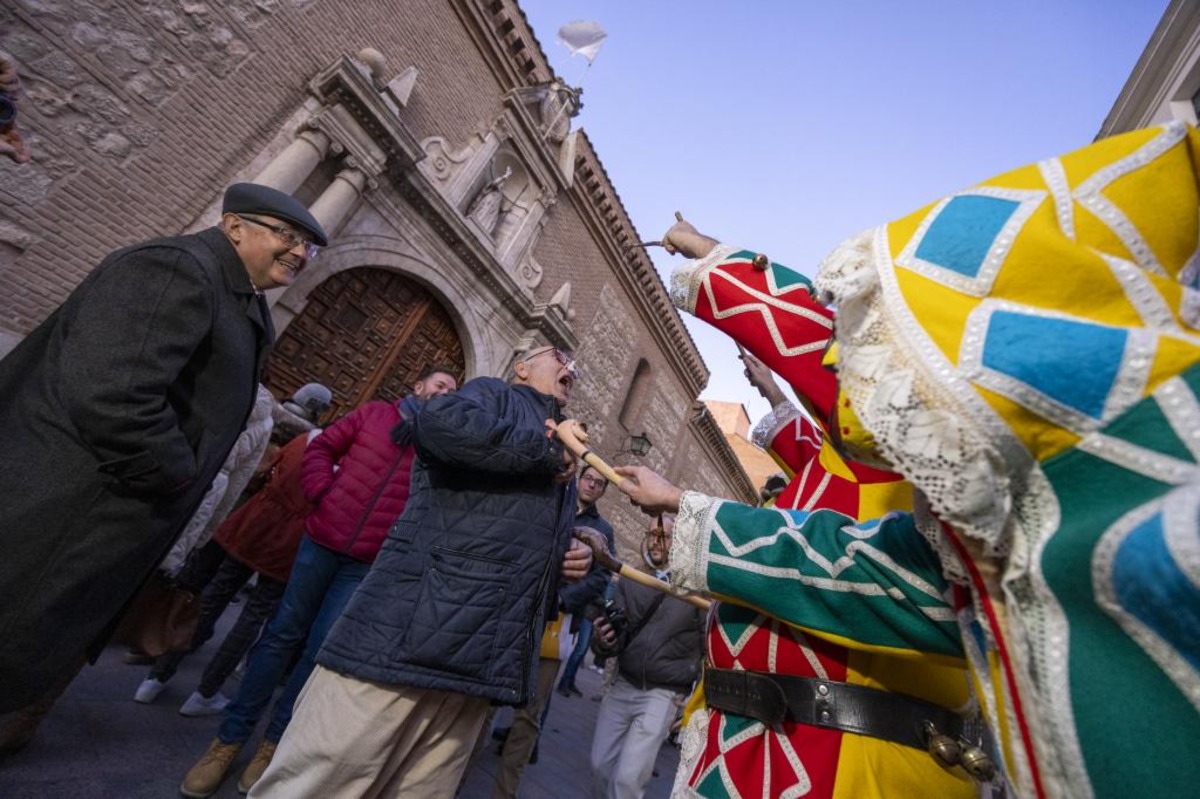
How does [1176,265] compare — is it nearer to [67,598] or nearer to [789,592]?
[789,592]

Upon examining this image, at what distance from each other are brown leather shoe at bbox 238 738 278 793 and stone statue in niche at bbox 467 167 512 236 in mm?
7255

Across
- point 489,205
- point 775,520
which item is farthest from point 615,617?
point 489,205

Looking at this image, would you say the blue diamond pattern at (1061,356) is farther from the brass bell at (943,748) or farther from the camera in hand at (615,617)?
the camera in hand at (615,617)

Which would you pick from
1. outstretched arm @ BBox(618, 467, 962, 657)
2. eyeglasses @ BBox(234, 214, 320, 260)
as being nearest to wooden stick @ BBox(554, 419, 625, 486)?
outstretched arm @ BBox(618, 467, 962, 657)

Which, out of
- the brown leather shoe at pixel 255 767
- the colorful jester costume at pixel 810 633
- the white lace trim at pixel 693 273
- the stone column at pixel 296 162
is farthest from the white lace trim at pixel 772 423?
the stone column at pixel 296 162

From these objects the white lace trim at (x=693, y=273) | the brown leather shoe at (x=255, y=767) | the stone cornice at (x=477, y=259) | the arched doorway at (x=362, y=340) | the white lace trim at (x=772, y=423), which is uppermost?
the stone cornice at (x=477, y=259)

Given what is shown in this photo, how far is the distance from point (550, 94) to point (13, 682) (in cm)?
1003

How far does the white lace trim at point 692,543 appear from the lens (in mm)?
1187

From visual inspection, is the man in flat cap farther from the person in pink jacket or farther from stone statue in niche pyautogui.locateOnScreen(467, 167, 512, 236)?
stone statue in niche pyautogui.locateOnScreen(467, 167, 512, 236)

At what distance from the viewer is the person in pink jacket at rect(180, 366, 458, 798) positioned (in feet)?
9.11

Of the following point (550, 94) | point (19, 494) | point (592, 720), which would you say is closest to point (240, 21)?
point (550, 94)

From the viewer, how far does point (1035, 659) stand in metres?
0.61

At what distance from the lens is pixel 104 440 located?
1628 millimetres

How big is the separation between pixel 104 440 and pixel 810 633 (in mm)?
1987
